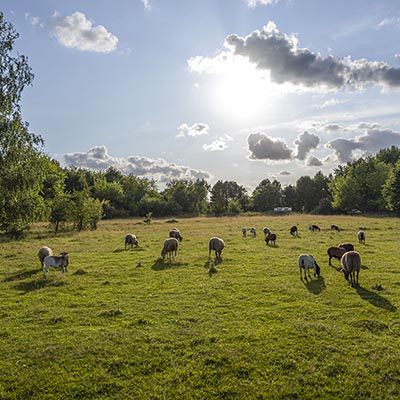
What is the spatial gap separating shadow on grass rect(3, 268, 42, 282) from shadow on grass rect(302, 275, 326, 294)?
617 inches

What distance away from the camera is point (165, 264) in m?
20.8

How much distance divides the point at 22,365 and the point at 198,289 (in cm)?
802

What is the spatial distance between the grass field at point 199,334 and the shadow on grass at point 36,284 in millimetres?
48

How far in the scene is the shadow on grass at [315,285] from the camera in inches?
579

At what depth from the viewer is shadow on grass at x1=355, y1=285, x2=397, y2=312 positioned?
12.5m

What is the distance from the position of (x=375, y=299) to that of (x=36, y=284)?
1645 centimetres

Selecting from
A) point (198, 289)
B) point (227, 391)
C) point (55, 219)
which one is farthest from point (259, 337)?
point (55, 219)

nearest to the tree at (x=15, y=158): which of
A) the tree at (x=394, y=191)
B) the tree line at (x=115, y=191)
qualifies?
the tree line at (x=115, y=191)

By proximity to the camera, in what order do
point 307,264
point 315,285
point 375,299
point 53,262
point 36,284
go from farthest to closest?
point 53,262, point 307,264, point 36,284, point 315,285, point 375,299

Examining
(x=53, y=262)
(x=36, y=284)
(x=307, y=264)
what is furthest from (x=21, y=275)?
(x=307, y=264)

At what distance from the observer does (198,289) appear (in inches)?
592

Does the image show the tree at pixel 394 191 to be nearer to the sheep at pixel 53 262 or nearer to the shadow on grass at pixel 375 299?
the shadow on grass at pixel 375 299

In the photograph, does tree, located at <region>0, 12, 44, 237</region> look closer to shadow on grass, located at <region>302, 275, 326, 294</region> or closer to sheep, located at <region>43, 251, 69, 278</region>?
sheep, located at <region>43, 251, 69, 278</region>

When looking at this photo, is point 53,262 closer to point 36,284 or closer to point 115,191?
point 36,284
